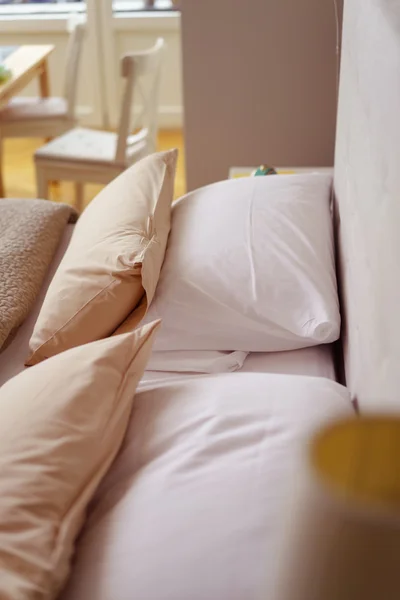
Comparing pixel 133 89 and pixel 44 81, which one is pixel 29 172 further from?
pixel 133 89

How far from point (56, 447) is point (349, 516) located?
602 millimetres

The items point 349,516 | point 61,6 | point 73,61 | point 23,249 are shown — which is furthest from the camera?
point 61,6

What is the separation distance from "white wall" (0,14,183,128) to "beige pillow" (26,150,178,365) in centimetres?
320

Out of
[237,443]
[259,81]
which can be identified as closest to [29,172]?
[259,81]

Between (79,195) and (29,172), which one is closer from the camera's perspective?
(79,195)

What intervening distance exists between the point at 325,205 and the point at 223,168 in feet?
4.04

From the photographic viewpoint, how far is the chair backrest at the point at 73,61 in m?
3.31

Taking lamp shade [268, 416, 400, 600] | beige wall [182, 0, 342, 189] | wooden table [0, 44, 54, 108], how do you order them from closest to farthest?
lamp shade [268, 416, 400, 600] → beige wall [182, 0, 342, 189] → wooden table [0, 44, 54, 108]

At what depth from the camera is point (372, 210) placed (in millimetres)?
932

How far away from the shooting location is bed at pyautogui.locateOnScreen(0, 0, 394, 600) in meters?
0.67

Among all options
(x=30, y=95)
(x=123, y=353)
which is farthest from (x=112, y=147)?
(x=123, y=353)

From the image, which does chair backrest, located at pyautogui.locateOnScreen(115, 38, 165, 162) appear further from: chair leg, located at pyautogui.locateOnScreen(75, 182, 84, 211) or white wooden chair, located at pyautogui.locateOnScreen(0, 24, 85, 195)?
white wooden chair, located at pyautogui.locateOnScreen(0, 24, 85, 195)

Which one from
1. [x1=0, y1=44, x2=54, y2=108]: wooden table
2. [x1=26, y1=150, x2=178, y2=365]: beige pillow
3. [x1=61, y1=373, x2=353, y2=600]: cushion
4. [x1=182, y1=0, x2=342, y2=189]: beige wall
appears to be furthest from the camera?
[x1=0, y1=44, x2=54, y2=108]: wooden table

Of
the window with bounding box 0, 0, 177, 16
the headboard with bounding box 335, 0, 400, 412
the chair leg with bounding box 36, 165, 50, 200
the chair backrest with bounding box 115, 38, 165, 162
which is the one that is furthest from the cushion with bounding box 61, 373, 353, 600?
the window with bounding box 0, 0, 177, 16
